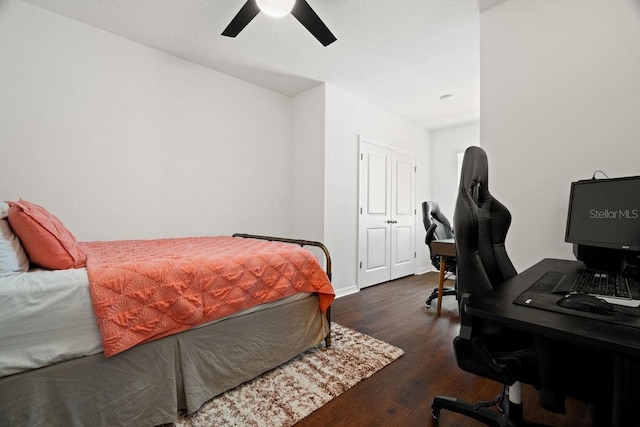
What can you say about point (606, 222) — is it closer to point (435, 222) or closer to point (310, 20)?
point (435, 222)

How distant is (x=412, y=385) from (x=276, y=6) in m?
2.58

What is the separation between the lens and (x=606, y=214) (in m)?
1.47

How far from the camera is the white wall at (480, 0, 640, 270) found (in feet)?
5.56

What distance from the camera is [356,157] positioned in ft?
12.8

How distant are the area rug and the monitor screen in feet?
4.68

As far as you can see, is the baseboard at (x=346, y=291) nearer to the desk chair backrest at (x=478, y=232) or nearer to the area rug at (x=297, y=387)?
the area rug at (x=297, y=387)

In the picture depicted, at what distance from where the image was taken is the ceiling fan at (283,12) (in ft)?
5.80

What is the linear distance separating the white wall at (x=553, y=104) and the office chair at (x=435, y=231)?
1.16 meters

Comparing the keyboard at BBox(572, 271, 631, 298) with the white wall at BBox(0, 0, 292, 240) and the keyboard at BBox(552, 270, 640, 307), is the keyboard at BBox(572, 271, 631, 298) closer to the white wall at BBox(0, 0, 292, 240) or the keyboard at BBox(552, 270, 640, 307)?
the keyboard at BBox(552, 270, 640, 307)

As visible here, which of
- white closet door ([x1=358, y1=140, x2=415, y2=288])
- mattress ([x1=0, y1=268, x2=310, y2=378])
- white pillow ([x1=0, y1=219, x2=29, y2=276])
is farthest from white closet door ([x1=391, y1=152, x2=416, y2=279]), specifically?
white pillow ([x1=0, y1=219, x2=29, y2=276])

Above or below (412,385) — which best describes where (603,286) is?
above

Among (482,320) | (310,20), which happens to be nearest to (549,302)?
(482,320)

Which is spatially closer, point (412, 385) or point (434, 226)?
point (412, 385)

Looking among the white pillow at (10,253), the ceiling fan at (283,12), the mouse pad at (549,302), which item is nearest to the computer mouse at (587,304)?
the mouse pad at (549,302)
